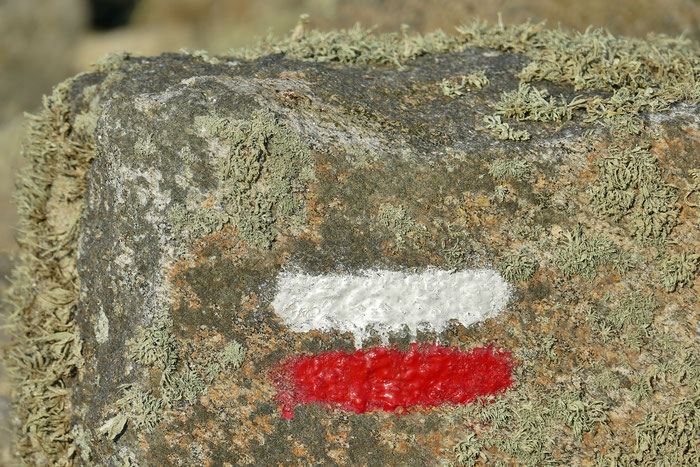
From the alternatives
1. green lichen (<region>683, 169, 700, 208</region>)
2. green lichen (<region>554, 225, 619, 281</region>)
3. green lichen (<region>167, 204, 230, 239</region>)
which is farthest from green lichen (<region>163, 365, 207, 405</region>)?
green lichen (<region>683, 169, 700, 208</region>)

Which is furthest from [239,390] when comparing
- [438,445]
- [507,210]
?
[507,210]

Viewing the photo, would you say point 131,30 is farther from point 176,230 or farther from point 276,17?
point 176,230

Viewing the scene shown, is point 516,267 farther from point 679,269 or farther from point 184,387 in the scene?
point 184,387

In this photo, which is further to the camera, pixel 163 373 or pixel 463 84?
pixel 463 84

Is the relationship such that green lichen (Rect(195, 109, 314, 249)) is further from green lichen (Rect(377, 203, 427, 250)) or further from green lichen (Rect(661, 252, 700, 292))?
green lichen (Rect(661, 252, 700, 292))

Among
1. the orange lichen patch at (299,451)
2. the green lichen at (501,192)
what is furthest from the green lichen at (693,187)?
the orange lichen patch at (299,451)

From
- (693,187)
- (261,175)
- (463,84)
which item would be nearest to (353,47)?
(463,84)
